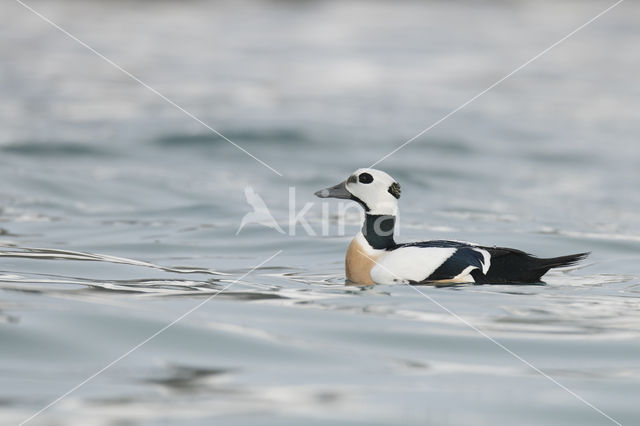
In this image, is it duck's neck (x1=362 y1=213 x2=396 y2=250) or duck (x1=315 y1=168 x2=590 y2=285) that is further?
duck's neck (x1=362 y1=213 x2=396 y2=250)

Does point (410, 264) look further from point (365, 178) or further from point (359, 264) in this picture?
point (365, 178)

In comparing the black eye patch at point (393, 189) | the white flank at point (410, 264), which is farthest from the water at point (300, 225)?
the black eye patch at point (393, 189)

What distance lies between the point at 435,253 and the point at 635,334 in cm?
142

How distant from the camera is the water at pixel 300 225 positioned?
17.7ft

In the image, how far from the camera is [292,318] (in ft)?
22.2

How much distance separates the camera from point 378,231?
752cm

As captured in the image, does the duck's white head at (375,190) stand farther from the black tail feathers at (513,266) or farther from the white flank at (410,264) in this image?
the black tail feathers at (513,266)

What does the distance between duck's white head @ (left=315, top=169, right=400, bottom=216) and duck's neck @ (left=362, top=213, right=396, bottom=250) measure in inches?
1.5

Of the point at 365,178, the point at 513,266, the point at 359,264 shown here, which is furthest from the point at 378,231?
the point at 513,266

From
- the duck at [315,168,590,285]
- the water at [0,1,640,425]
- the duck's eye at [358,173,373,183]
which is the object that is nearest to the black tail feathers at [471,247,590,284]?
the duck at [315,168,590,285]

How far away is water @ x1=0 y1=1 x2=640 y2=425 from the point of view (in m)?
5.39

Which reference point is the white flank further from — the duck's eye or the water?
the duck's eye

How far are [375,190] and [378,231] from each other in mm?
296

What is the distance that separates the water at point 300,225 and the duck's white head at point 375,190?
61cm
